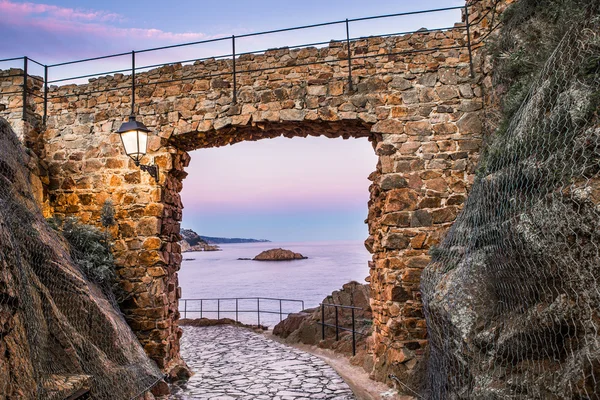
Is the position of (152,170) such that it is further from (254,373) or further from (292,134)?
(254,373)

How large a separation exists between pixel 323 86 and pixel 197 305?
72.4 feet

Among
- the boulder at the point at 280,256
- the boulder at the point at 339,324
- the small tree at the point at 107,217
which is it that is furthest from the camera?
the boulder at the point at 280,256

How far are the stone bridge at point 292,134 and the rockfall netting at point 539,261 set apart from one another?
179 centimetres

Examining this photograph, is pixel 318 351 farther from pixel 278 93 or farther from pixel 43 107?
pixel 43 107

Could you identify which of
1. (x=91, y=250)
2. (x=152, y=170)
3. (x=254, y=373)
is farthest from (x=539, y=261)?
(x=91, y=250)

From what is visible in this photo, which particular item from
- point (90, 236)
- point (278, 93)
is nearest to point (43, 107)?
point (90, 236)

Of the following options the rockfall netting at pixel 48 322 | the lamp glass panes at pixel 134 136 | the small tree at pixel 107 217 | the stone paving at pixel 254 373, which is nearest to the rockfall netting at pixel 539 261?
the stone paving at pixel 254 373

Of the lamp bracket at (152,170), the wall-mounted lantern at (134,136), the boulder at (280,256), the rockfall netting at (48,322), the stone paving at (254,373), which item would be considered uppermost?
the wall-mounted lantern at (134,136)

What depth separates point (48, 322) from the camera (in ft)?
13.1

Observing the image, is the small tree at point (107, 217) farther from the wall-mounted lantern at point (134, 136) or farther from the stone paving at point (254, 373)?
the stone paving at point (254, 373)

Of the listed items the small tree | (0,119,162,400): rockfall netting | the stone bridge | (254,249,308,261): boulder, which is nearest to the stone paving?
the stone bridge

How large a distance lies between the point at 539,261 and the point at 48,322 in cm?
400

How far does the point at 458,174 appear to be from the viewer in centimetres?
591

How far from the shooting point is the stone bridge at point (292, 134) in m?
5.88
